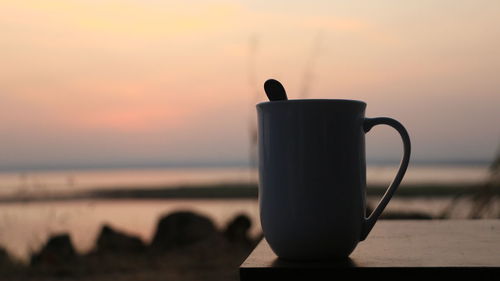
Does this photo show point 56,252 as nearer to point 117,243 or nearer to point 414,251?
point 117,243

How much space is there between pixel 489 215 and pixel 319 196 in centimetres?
222

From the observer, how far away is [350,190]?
3.17 ft

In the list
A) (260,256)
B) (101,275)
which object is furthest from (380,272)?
(101,275)

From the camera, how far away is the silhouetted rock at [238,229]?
4848 millimetres

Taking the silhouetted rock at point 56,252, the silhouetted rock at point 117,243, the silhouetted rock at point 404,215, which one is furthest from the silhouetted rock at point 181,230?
the silhouetted rock at point 404,215

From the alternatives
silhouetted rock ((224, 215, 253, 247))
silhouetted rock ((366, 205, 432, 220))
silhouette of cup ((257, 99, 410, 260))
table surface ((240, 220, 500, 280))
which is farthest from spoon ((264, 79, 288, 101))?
silhouetted rock ((224, 215, 253, 247))

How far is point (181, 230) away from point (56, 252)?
36.8 inches

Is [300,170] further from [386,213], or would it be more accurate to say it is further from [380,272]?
[386,213]

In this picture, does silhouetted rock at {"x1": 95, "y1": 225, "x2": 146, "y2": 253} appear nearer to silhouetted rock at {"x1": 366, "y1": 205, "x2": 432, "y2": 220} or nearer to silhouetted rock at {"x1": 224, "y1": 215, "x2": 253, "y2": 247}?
Result: silhouetted rock at {"x1": 224, "y1": 215, "x2": 253, "y2": 247}

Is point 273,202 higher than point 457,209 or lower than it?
higher

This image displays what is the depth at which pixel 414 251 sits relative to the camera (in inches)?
41.1

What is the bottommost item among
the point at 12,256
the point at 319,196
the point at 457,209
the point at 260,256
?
the point at 12,256

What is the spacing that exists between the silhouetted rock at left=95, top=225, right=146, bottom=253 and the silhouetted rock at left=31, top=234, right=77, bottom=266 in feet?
0.87

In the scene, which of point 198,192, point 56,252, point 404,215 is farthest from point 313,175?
point 198,192
